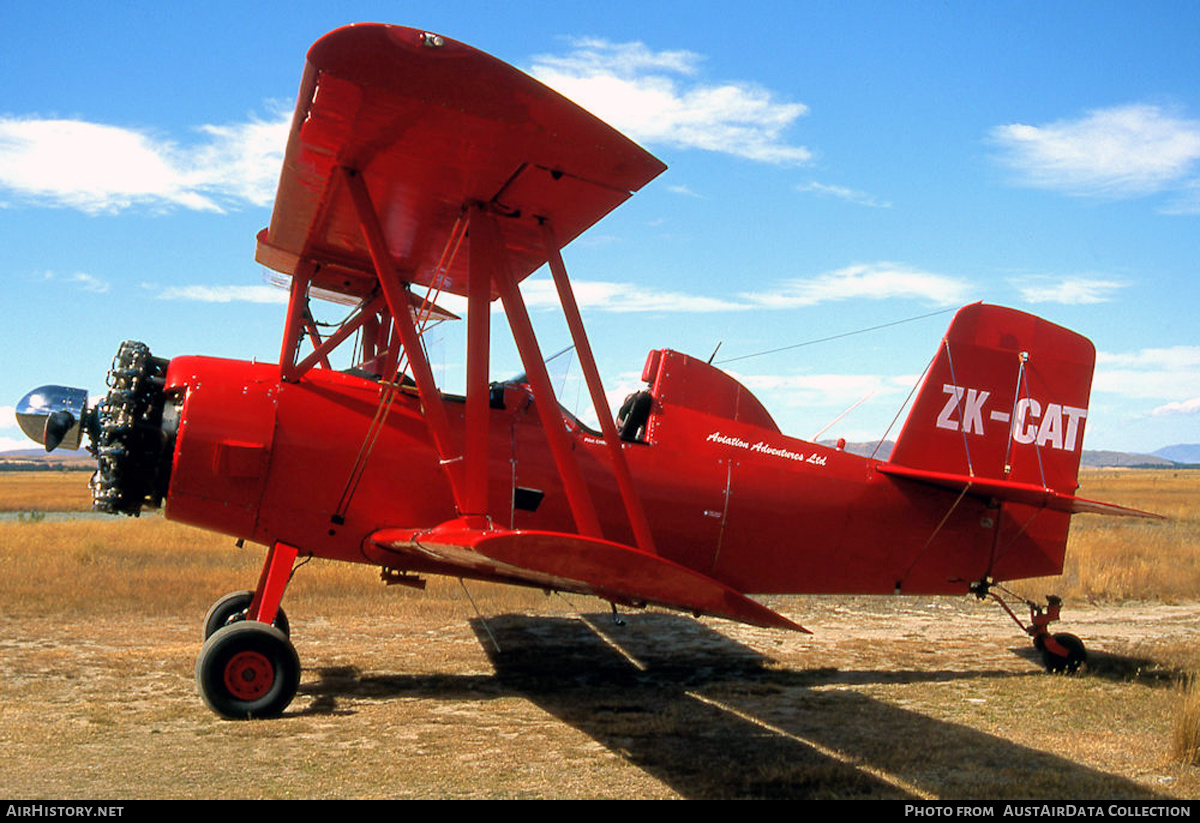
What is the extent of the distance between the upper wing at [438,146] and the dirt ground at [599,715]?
3625 millimetres

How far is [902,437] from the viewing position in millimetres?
8203

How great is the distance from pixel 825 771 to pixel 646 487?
8.97 feet

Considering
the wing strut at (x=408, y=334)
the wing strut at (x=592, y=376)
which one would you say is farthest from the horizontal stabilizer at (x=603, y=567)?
the wing strut at (x=592, y=376)

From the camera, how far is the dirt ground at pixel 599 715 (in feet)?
15.6

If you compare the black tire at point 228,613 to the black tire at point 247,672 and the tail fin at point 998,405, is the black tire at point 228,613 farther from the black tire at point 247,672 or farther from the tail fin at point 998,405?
the tail fin at point 998,405

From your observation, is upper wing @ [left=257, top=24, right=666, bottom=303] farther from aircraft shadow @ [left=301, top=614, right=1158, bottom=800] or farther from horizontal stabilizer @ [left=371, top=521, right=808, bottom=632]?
aircraft shadow @ [left=301, top=614, right=1158, bottom=800]

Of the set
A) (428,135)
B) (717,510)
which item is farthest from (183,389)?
(717,510)

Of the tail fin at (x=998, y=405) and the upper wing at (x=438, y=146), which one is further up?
the upper wing at (x=438, y=146)

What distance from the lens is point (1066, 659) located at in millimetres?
7812

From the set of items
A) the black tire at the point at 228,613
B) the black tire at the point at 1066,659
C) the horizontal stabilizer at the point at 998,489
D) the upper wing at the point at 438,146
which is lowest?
the black tire at the point at 228,613

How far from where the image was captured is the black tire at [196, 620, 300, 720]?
587cm

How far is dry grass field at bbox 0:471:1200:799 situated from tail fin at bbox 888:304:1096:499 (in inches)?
72.0

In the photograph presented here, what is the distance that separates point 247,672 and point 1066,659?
6.75 metres

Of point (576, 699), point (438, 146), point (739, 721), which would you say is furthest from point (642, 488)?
point (438, 146)
